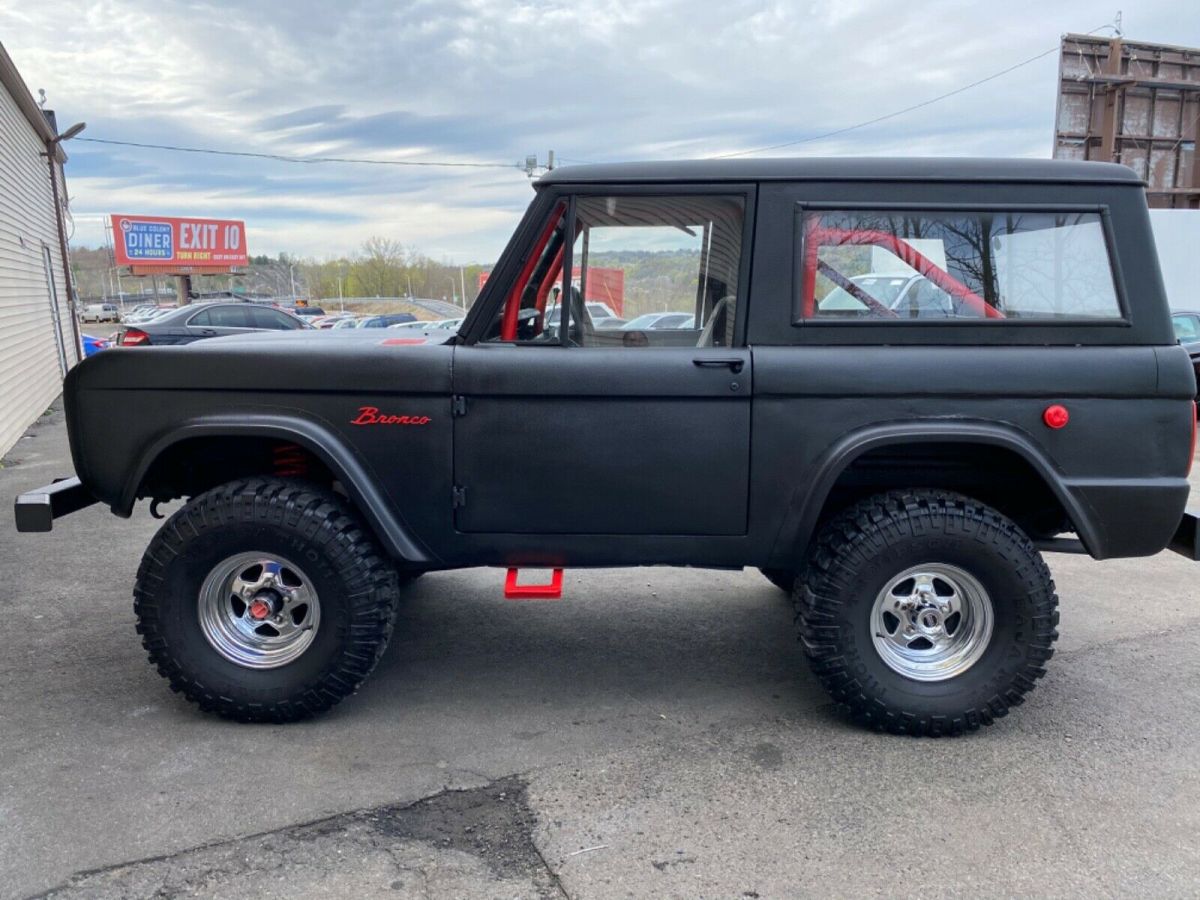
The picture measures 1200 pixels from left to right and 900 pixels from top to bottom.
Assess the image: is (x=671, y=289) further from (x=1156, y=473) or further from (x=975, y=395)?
(x=1156, y=473)

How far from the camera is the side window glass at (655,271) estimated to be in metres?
3.36

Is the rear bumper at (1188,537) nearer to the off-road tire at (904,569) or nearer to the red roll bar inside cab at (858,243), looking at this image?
the off-road tire at (904,569)

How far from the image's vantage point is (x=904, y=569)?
3.32 meters

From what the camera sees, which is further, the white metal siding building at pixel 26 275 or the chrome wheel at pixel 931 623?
the white metal siding building at pixel 26 275

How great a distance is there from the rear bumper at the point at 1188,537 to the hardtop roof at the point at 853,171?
4.36ft

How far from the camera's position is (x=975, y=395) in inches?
126

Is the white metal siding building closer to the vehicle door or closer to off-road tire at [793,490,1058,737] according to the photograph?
the vehicle door

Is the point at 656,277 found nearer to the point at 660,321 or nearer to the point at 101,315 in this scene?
the point at 660,321

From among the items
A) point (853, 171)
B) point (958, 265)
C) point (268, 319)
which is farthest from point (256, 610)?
point (268, 319)

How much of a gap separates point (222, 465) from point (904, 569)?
280 centimetres

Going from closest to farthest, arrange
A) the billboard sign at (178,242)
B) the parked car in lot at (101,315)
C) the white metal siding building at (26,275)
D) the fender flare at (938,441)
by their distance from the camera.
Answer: the fender flare at (938,441) → the white metal siding building at (26,275) → the billboard sign at (178,242) → the parked car in lot at (101,315)

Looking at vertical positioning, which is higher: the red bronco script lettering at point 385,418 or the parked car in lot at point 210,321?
the red bronco script lettering at point 385,418

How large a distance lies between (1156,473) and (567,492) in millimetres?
2157

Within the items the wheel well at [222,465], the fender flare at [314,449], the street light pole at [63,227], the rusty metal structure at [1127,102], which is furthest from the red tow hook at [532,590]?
the street light pole at [63,227]
